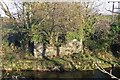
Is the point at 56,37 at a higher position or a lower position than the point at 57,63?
higher

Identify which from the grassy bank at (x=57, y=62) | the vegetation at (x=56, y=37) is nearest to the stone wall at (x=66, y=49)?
the vegetation at (x=56, y=37)

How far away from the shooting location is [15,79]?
1311 cm

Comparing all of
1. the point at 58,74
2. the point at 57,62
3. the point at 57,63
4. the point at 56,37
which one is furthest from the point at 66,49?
the point at 58,74

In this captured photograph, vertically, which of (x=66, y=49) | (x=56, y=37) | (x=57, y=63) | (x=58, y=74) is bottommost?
(x=58, y=74)

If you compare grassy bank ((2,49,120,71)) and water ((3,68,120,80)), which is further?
grassy bank ((2,49,120,71))

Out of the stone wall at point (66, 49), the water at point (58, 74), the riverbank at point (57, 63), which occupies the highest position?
the stone wall at point (66, 49)

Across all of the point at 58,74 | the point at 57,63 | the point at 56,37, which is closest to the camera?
the point at 58,74

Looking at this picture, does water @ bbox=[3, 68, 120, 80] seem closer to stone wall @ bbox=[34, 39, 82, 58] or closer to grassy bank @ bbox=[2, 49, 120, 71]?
grassy bank @ bbox=[2, 49, 120, 71]

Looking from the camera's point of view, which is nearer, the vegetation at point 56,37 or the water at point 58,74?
the water at point 58,74

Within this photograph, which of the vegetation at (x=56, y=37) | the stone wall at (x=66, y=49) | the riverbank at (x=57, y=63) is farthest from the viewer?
the stone wall at (x=66, y=49)

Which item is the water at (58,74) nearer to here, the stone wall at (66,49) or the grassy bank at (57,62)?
the grassy bank at (57,62)

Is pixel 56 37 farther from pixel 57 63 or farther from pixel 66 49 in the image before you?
Answer: pixel 57 63

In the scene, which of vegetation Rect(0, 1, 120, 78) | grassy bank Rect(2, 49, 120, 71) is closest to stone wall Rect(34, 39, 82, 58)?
vegetation Rect(0, 1, 120, 78)

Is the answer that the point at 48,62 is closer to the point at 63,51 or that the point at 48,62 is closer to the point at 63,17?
the point at 63,51
